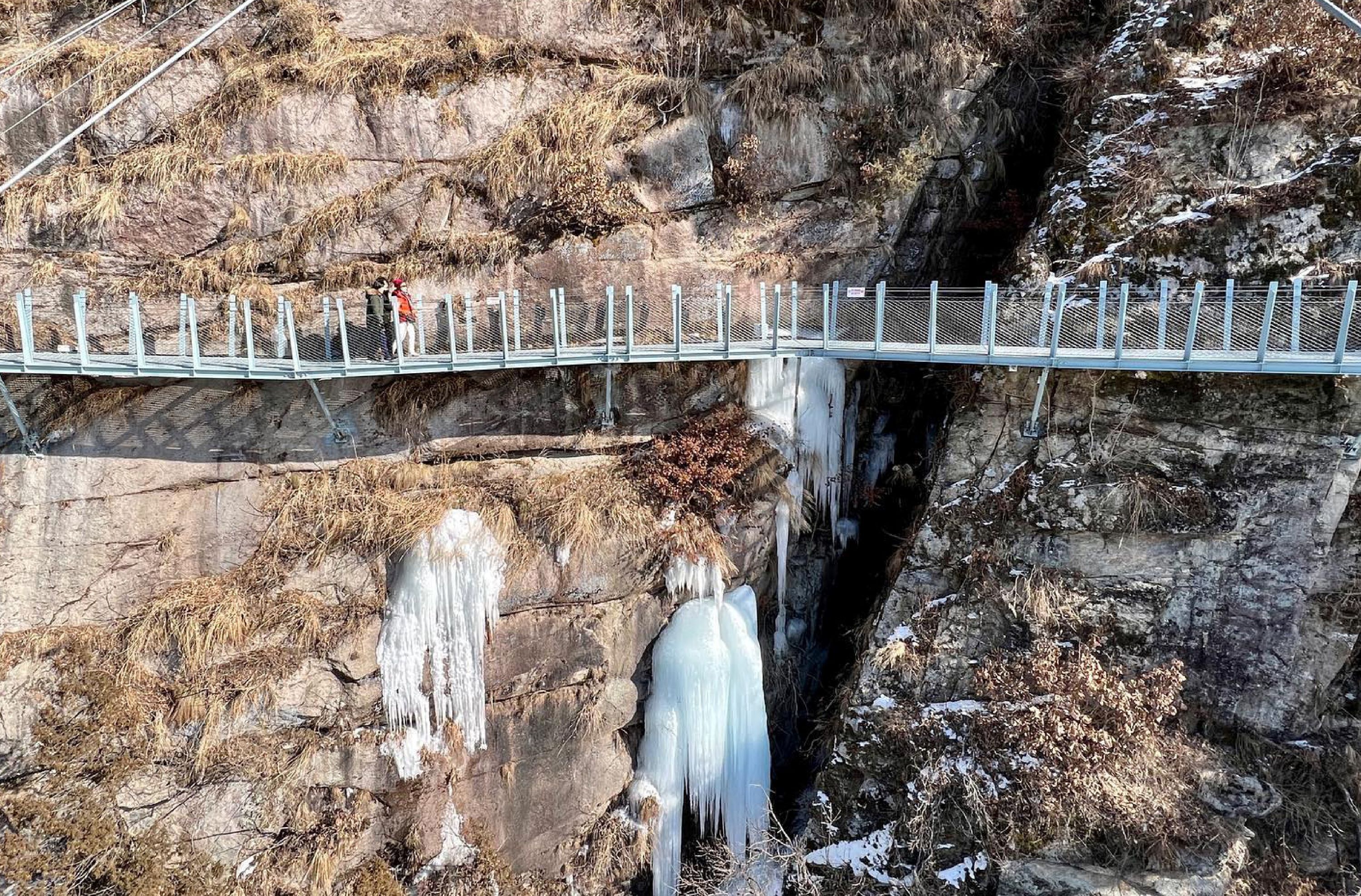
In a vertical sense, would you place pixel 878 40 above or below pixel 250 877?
above

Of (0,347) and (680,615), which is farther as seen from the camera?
(680,615)

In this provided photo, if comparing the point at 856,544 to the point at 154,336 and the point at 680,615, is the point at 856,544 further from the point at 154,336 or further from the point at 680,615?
the point at 154,336

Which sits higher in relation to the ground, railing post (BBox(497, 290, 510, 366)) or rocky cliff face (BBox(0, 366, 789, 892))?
railing post (BBox(497, 290, 510, 366))

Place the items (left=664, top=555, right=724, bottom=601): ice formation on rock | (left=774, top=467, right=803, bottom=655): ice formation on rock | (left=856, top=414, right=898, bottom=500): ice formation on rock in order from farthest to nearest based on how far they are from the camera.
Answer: (left=856, top=414, right=898, bottom=500): ice formation on rock < (left=774, top=467, right=803, bottom=655): ice formation on rock < (left=664, top=555, right=724, bottom=601): ice formation on rock

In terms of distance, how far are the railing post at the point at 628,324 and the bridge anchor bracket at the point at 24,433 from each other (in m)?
6.95

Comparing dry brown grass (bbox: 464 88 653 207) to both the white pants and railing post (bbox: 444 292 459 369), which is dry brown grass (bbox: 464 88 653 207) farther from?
the white pants

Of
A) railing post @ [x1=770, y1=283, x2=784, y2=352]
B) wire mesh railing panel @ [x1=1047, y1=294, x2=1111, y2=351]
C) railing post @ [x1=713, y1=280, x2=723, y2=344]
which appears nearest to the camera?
wire mesh railing panel @ [x1=1047, y1=294, x2=1111, y2=351]

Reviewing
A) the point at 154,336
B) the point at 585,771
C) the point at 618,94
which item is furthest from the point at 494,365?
the point at 585,771

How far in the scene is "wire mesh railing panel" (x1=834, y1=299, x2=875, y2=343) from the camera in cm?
905

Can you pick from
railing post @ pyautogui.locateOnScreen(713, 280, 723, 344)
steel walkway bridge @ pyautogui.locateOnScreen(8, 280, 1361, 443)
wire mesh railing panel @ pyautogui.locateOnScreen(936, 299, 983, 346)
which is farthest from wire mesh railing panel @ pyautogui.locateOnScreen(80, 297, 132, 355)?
wire mesh railing panel @ pyautogui.locateOnScreen(936, 299, 983, 346)

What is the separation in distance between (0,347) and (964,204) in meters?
12.1

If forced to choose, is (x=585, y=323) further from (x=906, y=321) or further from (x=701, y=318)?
(x=906, y=321)

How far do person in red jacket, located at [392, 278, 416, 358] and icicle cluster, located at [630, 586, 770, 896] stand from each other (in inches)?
191

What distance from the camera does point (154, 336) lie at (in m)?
8.34
